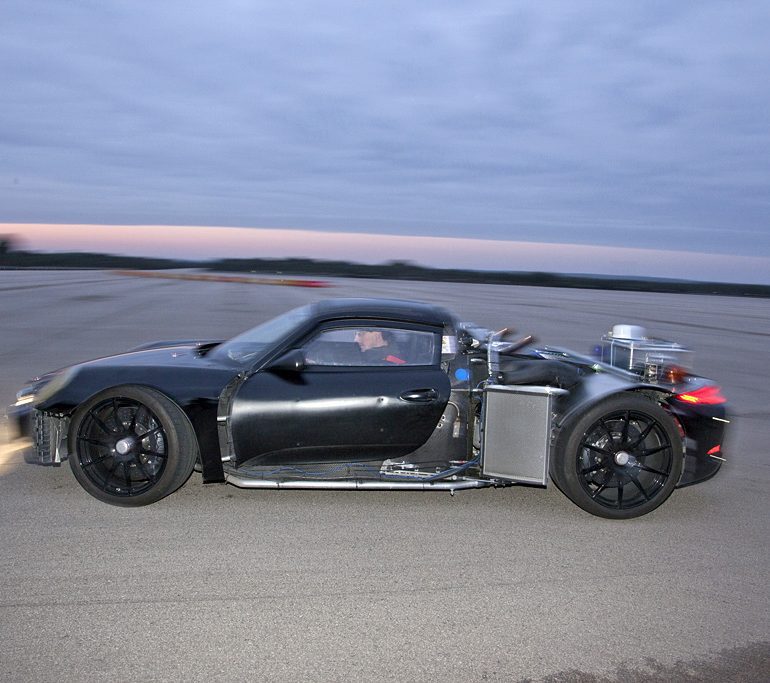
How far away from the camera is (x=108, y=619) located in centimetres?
343

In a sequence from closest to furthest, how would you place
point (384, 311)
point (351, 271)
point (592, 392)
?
point (592, 392) → point (384, 311) → point (351, 271)

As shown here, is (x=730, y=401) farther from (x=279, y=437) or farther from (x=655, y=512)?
(x=279, y=437)

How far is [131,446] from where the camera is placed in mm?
4820

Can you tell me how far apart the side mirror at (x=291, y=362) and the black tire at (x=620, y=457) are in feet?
5.62

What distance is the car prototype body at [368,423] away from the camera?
4828mm

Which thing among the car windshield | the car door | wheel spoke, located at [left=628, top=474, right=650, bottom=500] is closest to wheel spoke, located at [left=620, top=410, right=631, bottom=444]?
wheel spoke, located at [left=628, top=474, right=650, bottom=500]

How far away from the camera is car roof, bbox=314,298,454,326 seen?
5203 mm

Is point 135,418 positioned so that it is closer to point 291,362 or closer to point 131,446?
point 131,446

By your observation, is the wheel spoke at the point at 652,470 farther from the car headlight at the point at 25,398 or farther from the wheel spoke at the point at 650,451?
the car headlight at the point at 25,398

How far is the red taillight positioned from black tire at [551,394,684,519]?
0.82 feet

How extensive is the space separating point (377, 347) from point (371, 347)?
0.13 feet

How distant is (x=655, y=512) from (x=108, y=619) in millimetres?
3482

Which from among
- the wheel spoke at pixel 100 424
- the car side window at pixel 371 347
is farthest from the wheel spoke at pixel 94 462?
the car side window at pixel 371 347

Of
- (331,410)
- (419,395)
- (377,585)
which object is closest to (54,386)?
(331,410)
